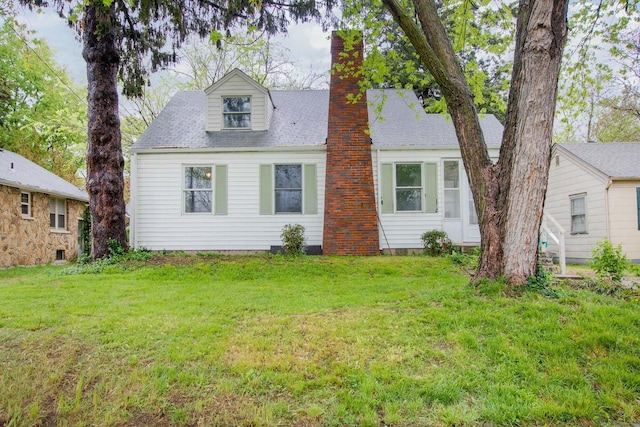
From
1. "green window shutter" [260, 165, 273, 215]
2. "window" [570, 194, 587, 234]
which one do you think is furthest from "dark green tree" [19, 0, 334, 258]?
"window" [570, 194, 587, 234]

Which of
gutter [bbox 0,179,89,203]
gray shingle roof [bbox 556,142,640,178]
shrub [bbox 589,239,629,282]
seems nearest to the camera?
shrub [bbox 589,239,629,282]

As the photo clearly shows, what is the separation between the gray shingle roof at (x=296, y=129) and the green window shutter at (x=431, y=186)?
667 millimetres

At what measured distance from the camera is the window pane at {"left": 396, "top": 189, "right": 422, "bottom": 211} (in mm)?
11539

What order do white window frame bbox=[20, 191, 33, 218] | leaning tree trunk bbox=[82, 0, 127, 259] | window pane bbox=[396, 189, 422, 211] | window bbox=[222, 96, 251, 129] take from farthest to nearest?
white window frame bbox=[20, 191, 33, 218] → window bbox=[222, 96, 251, 129] → window pane bbox=[396, 189, 422, 211] → leaning tree trunk bbox=[82, 0, 127, 259]

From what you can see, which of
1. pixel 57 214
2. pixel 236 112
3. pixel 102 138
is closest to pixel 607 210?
pixel 236 112

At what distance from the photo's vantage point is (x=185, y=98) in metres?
14.2

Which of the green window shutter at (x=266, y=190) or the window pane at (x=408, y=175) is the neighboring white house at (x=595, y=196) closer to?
the window pane at (x=408, y=175)

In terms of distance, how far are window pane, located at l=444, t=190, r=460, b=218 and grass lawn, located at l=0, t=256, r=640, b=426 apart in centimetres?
640

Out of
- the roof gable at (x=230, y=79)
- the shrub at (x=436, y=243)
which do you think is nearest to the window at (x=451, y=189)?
the shrub at (x=436, y=243)

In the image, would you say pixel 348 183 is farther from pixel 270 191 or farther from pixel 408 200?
pixel 270 191

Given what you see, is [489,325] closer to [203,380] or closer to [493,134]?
[203,380]

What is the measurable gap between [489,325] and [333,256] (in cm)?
602

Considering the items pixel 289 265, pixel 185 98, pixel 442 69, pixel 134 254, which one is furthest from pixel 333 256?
pixel 185 98

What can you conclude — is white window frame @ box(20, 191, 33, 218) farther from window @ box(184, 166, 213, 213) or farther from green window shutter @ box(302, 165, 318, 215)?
green window shutter @ box(302, 165, 318, 215)
